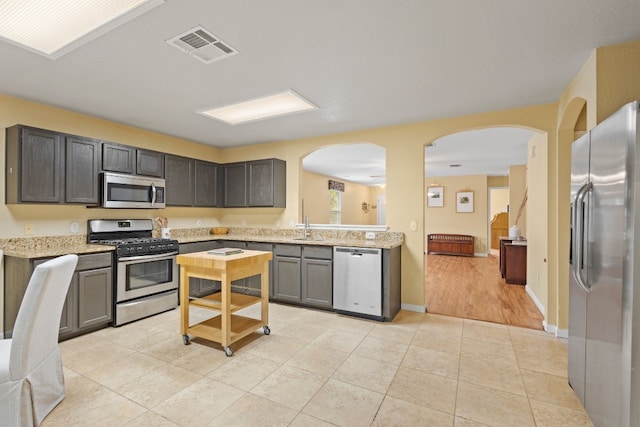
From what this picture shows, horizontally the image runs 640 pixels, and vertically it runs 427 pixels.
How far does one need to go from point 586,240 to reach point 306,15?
2217 mm

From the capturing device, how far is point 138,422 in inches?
72.2

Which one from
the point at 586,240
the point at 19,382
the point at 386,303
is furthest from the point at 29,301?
the point at 586,240

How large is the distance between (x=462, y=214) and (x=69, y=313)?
9.56 m

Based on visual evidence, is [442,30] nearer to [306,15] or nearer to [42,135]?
[306,15]

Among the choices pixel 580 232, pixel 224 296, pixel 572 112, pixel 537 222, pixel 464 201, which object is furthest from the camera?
pixel 464 201

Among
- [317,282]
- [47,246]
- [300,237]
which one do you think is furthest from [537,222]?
[47,246]

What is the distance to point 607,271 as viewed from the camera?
166 cm

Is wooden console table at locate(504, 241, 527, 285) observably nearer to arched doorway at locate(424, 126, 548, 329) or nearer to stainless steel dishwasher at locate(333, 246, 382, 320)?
arched doorway at locate(424, 126, 548, 329)

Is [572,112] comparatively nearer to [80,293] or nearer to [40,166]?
[80,293]

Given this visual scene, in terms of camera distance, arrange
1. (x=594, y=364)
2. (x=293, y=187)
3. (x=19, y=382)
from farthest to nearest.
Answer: (x=293, y=187) < (x=594, y=364) < (x=19, y=382)

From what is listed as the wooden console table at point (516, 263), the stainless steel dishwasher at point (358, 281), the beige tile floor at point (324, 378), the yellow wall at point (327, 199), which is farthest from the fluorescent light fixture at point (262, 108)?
the wooden console table at point (516, 263)

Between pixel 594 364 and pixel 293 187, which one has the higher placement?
pixel 293 187

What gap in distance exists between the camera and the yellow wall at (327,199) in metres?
8.99

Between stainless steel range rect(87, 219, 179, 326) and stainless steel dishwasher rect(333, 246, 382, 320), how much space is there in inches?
85.6
